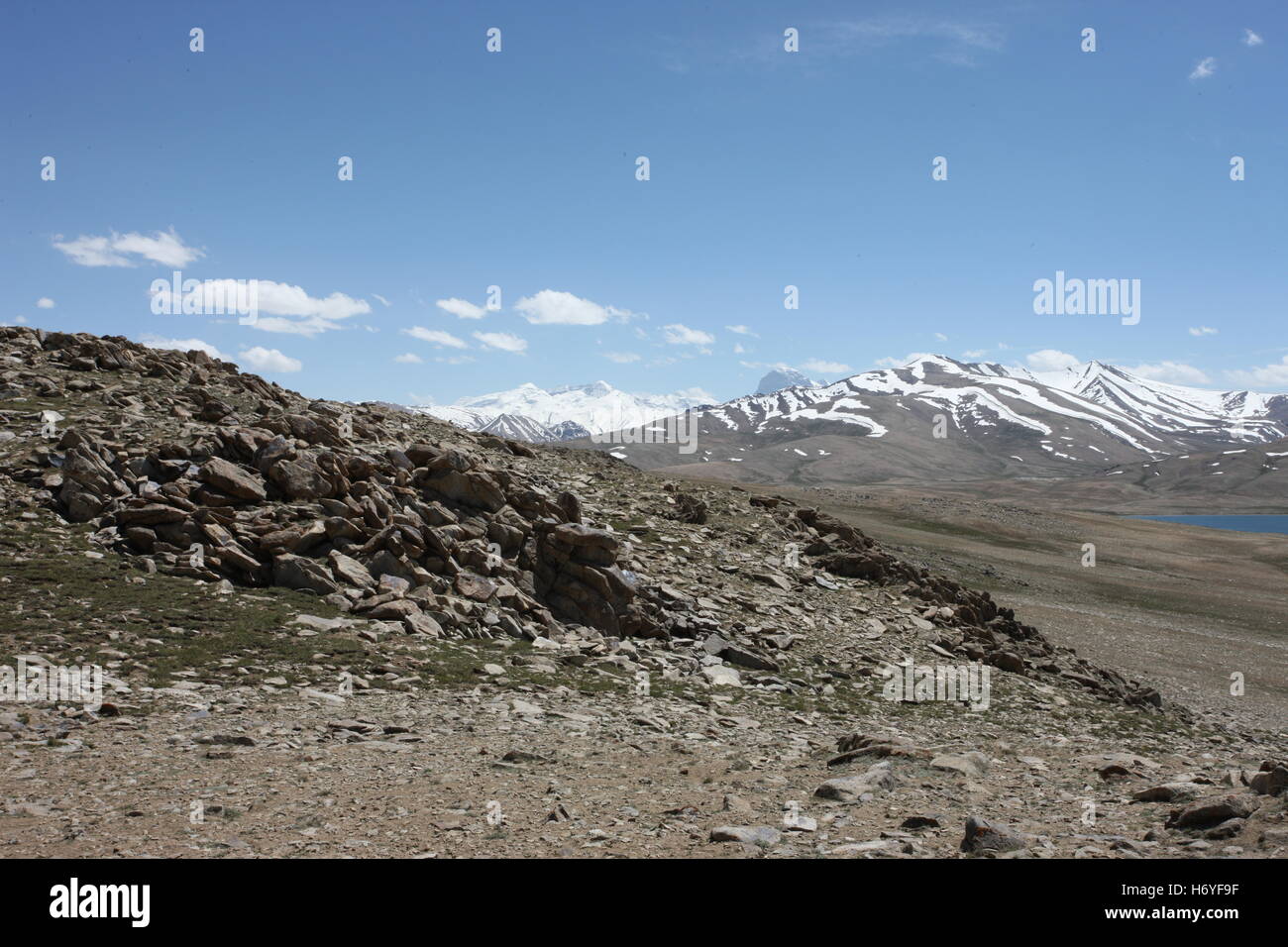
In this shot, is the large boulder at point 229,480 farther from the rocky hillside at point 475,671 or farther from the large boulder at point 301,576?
the large boulder at point 301,576

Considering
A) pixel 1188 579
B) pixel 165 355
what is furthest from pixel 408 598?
pixel 1188 579

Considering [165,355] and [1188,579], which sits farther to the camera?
[1188,579]

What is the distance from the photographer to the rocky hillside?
10945mm

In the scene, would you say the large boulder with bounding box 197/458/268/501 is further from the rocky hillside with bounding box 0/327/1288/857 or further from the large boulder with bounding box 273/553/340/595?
the large boulder with bounding box 273/553/340/595

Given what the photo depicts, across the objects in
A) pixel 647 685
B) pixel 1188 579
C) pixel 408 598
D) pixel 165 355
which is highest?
pixel 165 355

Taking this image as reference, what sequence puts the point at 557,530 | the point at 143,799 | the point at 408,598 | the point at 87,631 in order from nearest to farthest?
the point at 143,799
the point at 87,631
the point at 408,598
the point at 557,530

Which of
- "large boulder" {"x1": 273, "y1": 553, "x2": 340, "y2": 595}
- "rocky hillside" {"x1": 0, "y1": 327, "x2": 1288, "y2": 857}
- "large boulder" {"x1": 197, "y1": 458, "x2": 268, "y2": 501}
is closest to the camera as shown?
"rocky hillside" {"x1": 0, "y1": 327, "x2": 1288, "y2": 857}

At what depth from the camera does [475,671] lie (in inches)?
742

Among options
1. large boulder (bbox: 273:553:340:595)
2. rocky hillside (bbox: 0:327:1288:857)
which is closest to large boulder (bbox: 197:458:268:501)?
rocky hillside (bbox: 0:327:1288:857)

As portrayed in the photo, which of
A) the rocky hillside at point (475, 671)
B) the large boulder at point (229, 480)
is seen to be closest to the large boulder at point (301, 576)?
the rocky hillside at point (475, 671)

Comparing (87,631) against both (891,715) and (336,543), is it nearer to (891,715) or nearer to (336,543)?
(336,543)

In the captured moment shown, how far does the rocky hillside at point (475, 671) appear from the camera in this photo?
431 inches
